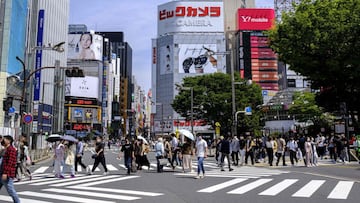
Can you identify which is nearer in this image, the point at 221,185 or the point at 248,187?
the point at 248,187

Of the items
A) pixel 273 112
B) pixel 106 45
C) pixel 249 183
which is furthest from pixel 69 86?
pixel 249 183

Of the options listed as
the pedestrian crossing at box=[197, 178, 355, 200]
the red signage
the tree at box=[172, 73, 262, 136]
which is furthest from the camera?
the red signage

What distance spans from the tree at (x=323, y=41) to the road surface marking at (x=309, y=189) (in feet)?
42.7

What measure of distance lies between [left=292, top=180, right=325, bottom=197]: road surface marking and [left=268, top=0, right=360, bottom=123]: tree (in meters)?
13.0

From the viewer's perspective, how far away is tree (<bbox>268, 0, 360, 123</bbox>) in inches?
888

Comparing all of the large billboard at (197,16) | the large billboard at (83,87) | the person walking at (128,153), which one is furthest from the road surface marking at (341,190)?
the large billboard at (83,87)

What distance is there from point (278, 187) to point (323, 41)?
15063 millimetres

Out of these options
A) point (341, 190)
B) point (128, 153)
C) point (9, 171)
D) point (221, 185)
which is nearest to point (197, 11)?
point (128, 153)

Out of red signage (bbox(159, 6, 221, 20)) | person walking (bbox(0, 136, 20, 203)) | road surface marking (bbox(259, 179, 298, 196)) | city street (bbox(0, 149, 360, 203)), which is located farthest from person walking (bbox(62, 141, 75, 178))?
red signage (bbox(159, 6, 221, 20))

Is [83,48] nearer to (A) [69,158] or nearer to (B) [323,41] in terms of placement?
(B) [323,41]

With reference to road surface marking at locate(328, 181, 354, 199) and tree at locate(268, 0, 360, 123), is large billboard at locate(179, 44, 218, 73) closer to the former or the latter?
tree at locate(268, 0, 360, 123)

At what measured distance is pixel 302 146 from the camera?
20156 millimetres

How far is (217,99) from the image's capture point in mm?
40344

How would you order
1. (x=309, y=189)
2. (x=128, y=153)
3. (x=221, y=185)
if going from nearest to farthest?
(x=309, y=189) < (x=221, y=185) < (x=128, y=153)
